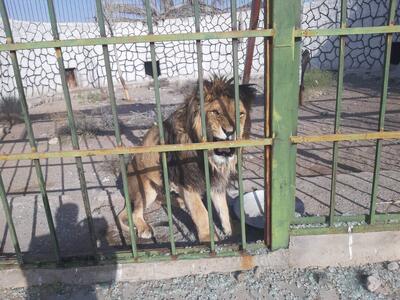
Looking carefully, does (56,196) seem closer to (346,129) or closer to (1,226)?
(1,226)

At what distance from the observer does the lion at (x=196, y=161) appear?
8.70ft

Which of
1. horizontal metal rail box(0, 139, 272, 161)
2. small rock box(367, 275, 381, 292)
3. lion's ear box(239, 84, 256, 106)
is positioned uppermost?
lion's ear box(239, 84, 256, 106)

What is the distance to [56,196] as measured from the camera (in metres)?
3.96

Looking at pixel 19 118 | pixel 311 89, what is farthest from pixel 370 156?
pixel 19 118

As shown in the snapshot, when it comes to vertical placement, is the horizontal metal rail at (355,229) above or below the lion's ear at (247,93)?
below

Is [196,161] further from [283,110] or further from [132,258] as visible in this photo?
[283,110]

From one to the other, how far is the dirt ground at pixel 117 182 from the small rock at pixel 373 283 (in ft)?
2.97

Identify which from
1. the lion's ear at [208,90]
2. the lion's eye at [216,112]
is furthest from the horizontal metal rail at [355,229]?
the lion's ear at [208,90]

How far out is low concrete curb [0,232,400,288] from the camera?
2424 mm

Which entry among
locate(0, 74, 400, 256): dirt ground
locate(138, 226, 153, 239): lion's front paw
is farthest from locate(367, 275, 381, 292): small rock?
locate(138, 226, 153, 239): lion's front paw

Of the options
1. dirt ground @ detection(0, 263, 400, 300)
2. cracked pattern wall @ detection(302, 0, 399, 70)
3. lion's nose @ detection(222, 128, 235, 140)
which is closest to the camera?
dirt ground @ detection(0, 263, 400, 300)

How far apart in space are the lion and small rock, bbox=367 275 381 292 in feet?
3.58

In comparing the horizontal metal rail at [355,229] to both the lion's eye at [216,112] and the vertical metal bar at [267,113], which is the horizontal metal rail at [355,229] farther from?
the lion's eye at [216,112]

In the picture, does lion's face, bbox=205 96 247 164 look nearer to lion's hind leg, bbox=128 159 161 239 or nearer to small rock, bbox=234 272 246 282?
lion's hind leg, bbox=128 159 161 239
